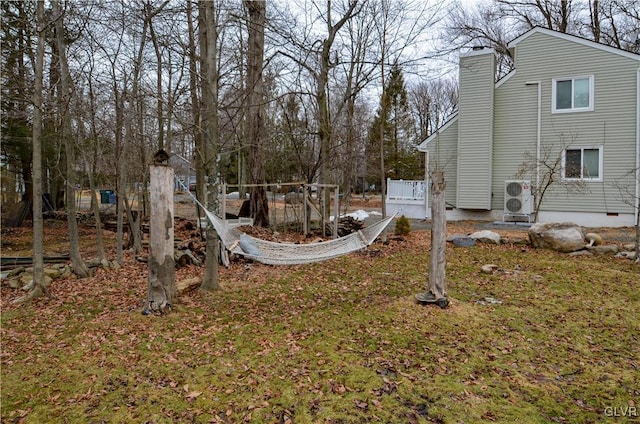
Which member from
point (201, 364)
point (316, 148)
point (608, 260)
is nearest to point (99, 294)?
point (201, 364)

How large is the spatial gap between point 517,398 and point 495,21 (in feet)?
63.6

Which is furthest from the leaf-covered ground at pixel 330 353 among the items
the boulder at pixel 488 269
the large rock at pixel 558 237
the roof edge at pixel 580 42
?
the roof edge at pixel 580 42

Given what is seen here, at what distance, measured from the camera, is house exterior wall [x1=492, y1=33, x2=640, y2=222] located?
428 inches

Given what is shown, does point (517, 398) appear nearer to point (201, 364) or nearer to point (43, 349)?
point (201, 364)

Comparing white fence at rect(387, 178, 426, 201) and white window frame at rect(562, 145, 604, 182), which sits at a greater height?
white window frame at rect(562, 145, 604, 182)

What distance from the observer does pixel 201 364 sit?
3148mm

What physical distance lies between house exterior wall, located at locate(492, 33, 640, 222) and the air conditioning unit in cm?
55

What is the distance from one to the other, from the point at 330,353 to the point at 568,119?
11.4m

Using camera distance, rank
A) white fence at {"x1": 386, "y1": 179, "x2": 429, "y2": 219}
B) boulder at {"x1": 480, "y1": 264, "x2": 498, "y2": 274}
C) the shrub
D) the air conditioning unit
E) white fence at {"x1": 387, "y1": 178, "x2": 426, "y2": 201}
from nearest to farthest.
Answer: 1. boulder at {"x1": 480, "y1": 264, "x2": 498, "y2": 274}
2. the shrub
3. the air conditioning unit
4. white fence at {"x1": 386, "y1": 179, "x2": 429, "y2": 219}
5. white fence at {"x1": 387, "y1": 178, "x2": 426, "y2": 201}

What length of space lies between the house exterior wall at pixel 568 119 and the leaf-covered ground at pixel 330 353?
264 inches

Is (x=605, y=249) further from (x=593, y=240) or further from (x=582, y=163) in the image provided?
(x=582, y=163)

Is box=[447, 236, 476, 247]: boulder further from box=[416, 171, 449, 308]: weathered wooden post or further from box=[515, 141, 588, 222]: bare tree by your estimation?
box=[416, 171, 449, 308]: weathered wooden post

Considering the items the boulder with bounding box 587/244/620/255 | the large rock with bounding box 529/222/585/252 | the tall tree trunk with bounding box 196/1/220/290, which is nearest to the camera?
the tall tree trunk with bounding box 196/1/220/290

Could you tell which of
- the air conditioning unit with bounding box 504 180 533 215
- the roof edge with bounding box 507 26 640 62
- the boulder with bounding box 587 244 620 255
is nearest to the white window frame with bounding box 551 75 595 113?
the roof edge with bounding box 507 26 640 62
